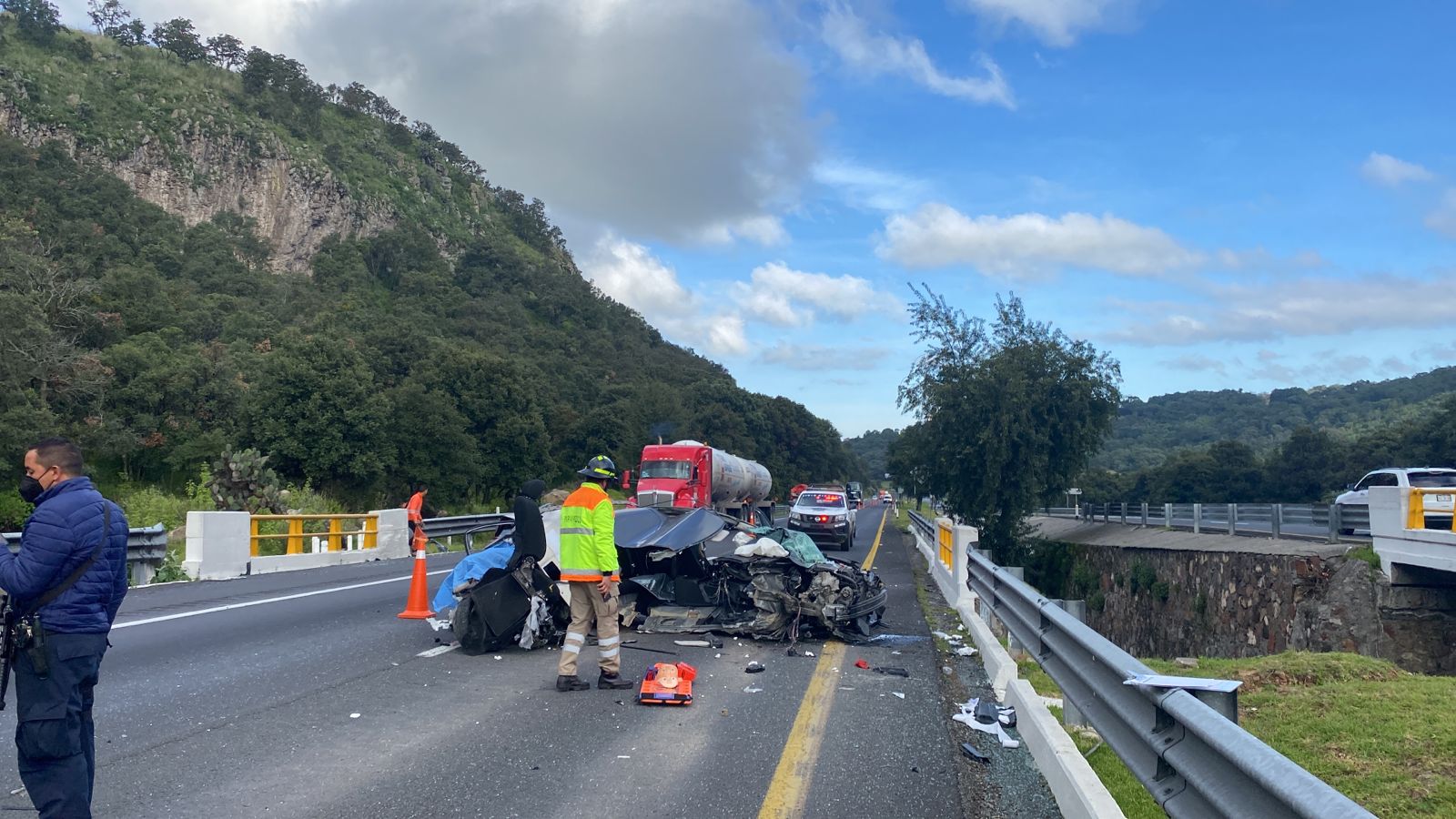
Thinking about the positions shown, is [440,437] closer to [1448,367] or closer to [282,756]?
[282,756]

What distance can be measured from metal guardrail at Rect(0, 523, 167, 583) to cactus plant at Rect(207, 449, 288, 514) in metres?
8.74

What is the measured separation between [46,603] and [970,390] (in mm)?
27073

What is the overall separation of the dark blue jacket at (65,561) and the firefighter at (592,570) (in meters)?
4.42

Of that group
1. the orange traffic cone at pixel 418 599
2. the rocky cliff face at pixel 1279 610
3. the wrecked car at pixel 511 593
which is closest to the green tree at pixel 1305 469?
the rocky cliff face at pixel 1279 610

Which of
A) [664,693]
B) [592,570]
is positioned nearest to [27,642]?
[664,693]

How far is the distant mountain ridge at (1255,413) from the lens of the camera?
118000 millimetres

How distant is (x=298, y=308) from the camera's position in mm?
92250

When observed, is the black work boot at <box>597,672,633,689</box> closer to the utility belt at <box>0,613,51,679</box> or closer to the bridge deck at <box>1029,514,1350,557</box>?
the utility belt at <box>0,613,51,679</box>

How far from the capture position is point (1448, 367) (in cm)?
12850

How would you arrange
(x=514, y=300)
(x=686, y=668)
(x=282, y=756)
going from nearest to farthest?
1. (x=282, y=756)
2. (x=686, y=668)
3. (x=514, y=300)

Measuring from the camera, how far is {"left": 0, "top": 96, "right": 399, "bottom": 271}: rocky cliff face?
403 feet

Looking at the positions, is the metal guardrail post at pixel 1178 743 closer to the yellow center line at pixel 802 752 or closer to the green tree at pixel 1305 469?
the yellow center line at pixel 802 752

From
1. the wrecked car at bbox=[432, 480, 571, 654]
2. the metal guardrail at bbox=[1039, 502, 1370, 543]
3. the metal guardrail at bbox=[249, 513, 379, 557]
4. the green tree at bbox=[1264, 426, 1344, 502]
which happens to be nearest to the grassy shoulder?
the wrecked car at bbox=[432, 480, 571, 654]

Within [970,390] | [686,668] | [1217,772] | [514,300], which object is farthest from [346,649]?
[514,300]
